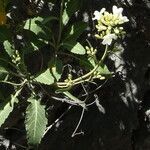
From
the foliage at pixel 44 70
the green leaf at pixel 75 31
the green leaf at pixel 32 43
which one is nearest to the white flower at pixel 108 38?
the foliage at pixel 44 70

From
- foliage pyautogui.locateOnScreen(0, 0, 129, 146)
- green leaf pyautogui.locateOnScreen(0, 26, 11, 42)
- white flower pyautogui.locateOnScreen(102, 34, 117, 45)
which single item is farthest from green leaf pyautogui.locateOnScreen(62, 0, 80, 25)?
white flower pyautogui.locateOnScreen(102, 34, 117, 45)

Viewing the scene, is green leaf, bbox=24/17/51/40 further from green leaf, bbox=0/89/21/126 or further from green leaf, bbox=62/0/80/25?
green leaf, bbox=0/89/21/126

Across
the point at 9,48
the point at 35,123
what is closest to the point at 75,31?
the point at 9,48

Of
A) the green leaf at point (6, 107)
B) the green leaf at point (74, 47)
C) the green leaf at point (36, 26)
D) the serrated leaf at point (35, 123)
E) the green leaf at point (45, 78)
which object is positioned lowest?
the serrated leaf at point (35, 123)

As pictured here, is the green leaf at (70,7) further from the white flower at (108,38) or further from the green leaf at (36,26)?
the white flower at (108,38)

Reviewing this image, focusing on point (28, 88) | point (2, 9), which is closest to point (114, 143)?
point (28, 88)

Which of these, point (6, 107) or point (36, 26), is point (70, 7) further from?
point (6, 107)

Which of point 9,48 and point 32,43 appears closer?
point 9,48
